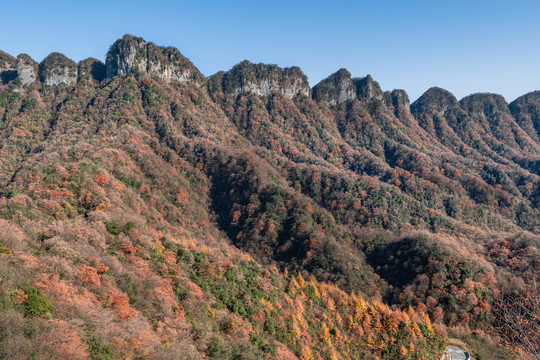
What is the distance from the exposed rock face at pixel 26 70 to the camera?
176750 mm

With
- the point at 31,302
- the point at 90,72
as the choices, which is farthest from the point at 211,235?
the point at 90,72

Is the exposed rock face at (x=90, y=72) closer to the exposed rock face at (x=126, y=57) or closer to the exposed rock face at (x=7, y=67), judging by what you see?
the exposed rock face at (x=126, y=57)

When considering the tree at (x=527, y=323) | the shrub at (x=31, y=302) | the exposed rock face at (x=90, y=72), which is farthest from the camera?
the exposed rock face at (x=90, y=72)

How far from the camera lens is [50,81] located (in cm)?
18088

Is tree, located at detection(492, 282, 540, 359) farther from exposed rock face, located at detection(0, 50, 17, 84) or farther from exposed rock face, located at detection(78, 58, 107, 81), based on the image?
A: exposed rock face, located at detection(0, 50, 17, 84)

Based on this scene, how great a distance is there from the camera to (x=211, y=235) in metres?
104

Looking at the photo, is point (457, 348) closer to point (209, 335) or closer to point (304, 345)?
point (304, 345)

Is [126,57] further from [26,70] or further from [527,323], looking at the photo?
[527,323]

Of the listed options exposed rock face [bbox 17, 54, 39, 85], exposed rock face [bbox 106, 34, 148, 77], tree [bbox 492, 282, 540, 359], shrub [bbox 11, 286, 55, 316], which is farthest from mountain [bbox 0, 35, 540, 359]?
tree [bbox 492, 282, 540, 359]

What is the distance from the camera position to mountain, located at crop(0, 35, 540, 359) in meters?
28.4

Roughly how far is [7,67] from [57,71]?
112 ft

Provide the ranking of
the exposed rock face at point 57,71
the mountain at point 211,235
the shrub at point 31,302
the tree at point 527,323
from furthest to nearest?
the exposed rock face at point 57,71 < the mountain at point 211,235 < the shrub at point 31,302 < the tree at point 527,323

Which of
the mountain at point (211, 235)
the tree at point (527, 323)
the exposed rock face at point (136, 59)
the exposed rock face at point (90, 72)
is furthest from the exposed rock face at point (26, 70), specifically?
the tree at point (527, 323)

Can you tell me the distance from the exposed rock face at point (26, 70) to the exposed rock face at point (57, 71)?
4102 millimetres
